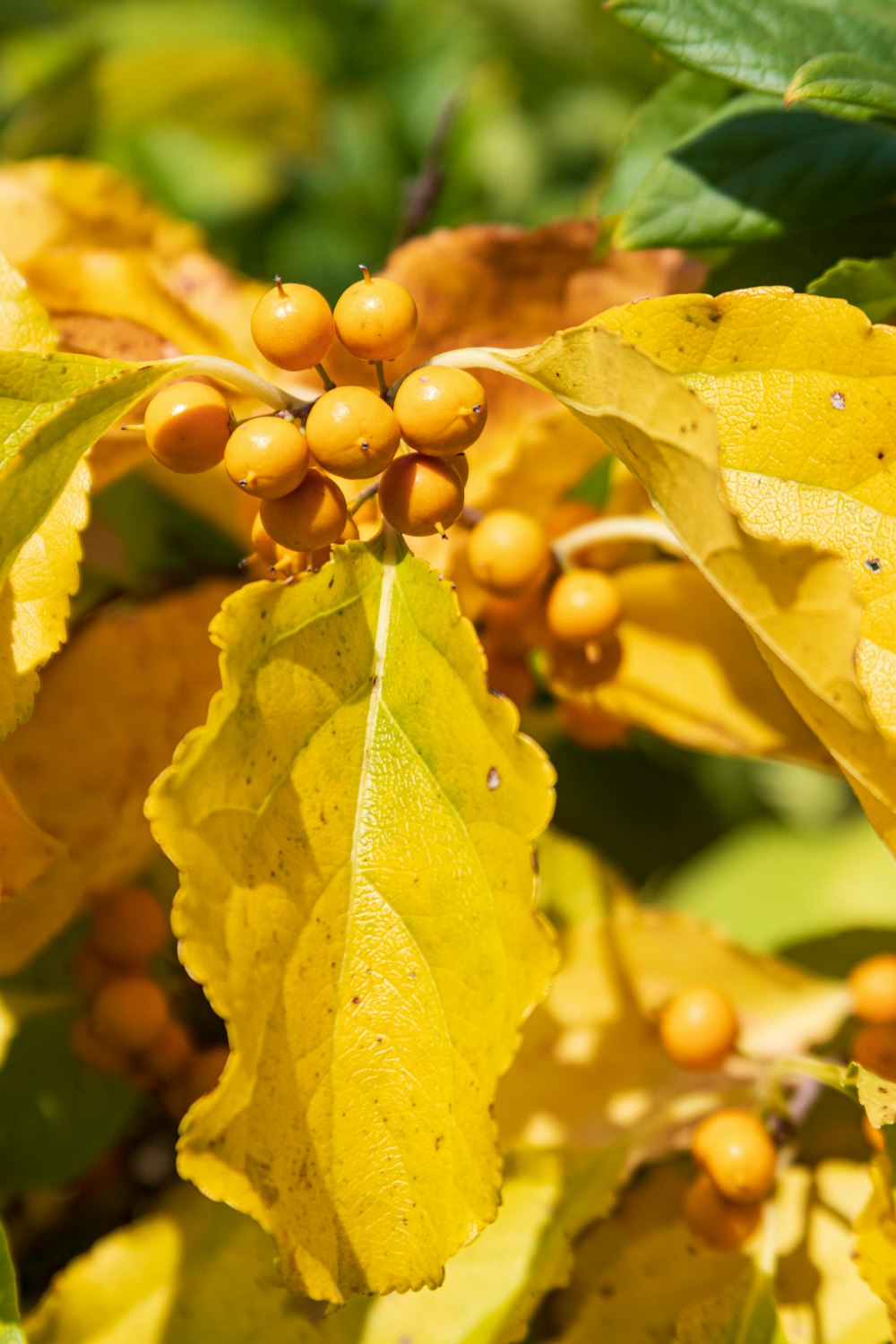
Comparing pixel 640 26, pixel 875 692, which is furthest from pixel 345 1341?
pixel 640 26

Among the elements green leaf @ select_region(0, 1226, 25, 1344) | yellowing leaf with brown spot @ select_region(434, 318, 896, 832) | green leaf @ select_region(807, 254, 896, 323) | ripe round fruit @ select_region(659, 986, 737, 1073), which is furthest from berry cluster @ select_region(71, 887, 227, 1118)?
green leaf @ select_region(807, 254, 896, 323)

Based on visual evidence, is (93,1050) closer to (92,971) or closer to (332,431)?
(92,971)

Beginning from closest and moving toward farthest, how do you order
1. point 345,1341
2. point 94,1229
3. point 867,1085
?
point 867,1085 < point 345,1341 < point 94,1229

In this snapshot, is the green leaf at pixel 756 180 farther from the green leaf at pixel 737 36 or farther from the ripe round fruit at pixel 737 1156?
the ripe round fruit at pixel 737 1156

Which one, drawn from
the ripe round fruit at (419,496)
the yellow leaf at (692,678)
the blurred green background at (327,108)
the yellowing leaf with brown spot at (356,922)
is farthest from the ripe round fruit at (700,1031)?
the blurred green background at (327,108)

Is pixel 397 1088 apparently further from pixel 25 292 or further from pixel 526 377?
pixel 25 292
